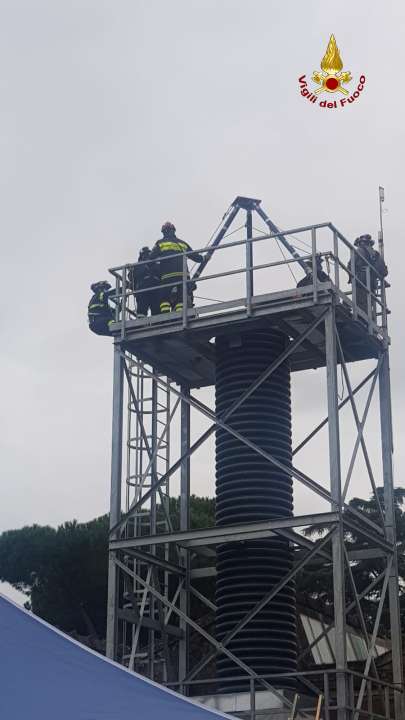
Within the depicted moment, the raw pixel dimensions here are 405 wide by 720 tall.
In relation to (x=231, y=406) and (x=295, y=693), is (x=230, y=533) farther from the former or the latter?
(x=295, y=693)

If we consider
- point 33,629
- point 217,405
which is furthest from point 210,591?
point 33,629

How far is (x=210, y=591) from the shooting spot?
53344mm

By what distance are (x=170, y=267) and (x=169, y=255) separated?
396 millimetres

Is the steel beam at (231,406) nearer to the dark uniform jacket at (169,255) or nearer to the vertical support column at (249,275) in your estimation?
the vertical support column at (249,275)

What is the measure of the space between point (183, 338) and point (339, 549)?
6291 mm

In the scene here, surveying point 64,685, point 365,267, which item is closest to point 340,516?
point 365,267

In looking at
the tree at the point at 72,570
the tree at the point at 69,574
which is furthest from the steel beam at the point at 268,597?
the tree at the point at 69,574

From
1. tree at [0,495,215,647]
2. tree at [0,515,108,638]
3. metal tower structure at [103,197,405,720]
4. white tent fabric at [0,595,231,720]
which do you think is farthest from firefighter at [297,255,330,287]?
tree at [0,515,108,638]

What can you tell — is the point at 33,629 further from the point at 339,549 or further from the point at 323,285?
the point at 323,285

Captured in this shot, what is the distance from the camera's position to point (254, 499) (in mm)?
28875

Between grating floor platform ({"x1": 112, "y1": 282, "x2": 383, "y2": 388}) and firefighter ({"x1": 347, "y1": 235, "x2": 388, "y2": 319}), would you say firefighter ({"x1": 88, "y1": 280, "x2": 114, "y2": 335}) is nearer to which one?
grating floor platform ({"x1": 112, "y1": 282, "x2": 383, "y2": 388})

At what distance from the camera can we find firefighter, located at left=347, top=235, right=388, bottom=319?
31.1m

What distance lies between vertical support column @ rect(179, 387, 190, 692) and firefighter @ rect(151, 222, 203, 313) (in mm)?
2856

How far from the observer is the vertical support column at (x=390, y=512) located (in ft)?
94.2
